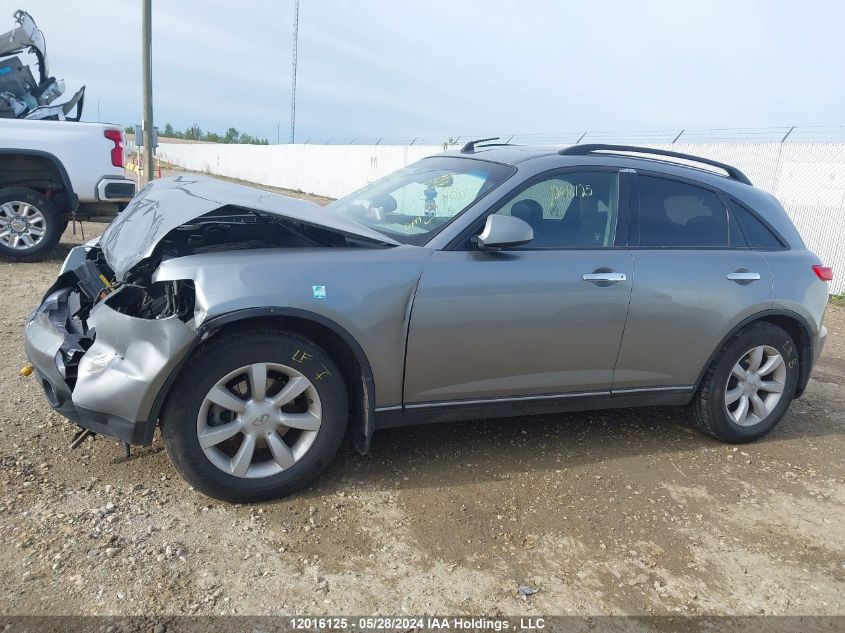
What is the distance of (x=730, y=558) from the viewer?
124 inches

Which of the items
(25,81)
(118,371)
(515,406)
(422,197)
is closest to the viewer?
(118,371)

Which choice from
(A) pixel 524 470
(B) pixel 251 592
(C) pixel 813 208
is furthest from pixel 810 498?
(C) pixel 813 208

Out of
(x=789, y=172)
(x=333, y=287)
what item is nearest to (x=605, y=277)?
(x=333, y=287)

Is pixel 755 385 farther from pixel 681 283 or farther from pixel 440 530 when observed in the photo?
pixel 440 530

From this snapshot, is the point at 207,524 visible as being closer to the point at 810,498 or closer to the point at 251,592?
the point at 251,592

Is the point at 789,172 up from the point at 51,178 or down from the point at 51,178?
up

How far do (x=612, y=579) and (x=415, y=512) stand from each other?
37.6 inches

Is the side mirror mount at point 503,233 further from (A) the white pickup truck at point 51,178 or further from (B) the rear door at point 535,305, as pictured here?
(A) the white pickup truck at point 51,178

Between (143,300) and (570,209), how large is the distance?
7.75ft

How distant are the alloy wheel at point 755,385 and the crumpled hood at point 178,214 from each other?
8.10 ft

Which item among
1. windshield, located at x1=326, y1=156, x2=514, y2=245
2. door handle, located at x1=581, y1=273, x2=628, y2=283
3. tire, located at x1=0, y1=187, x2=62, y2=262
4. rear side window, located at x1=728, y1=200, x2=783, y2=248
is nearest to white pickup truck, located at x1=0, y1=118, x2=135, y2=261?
tire, located at x1=0, y1=187, x2=62, y2=262

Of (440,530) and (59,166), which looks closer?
(440,530)

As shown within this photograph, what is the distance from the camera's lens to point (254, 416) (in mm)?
3143

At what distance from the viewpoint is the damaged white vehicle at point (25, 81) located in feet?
31.3
